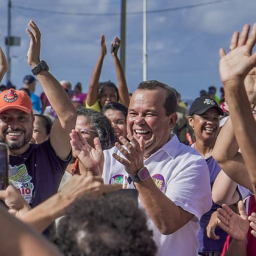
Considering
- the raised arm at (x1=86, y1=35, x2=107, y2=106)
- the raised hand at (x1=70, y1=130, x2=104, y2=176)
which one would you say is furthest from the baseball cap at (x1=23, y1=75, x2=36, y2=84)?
the raised hand at (x1=70, y1=130, x2=104, y2=176)

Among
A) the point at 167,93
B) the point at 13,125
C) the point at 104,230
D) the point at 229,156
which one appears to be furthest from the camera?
the point at 13,125

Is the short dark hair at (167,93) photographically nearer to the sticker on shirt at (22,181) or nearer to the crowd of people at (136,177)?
the crowd of people at (136,177)

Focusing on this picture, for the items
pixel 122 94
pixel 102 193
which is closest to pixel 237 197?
pixel 102 193

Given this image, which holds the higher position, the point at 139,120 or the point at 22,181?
the point at 139,120

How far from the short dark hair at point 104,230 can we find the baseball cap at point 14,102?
254 cm

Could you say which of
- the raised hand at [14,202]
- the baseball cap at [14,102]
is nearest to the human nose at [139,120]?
the baseball cap at [14,102]

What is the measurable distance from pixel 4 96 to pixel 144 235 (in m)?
2.82

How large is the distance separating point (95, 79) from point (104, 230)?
547 cm

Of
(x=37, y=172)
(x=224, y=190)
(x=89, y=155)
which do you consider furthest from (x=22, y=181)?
(x=224, y=190)

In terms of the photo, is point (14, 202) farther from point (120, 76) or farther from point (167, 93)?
point (120, 76)

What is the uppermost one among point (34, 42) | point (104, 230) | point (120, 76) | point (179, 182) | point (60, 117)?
point (34, 42)

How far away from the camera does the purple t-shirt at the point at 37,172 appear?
3885 mm

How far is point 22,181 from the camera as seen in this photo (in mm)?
3902

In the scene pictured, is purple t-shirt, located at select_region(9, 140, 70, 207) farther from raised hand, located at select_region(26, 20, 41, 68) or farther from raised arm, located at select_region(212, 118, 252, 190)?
raised arm, located at select_region(212, 118, 252, 190)
